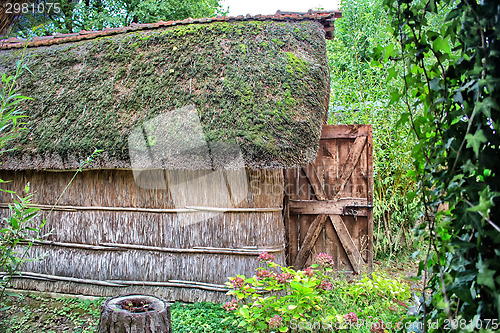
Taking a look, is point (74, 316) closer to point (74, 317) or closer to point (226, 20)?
point (74, 317)

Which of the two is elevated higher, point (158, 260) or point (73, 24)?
point (73, 24)

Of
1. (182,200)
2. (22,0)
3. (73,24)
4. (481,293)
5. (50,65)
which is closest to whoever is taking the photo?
(481,293)

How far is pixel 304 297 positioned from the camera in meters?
2.72

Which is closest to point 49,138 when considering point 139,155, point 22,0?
point 139,155

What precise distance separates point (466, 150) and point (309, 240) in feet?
13.5

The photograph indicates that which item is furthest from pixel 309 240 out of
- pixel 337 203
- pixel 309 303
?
pixel 309 303

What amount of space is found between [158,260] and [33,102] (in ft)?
9.99

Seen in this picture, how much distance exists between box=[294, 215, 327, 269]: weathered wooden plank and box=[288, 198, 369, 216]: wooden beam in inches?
4.6

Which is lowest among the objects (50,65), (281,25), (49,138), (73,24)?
(49,138)

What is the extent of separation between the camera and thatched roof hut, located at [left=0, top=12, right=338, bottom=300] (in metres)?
4.24

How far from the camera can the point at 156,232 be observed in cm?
474

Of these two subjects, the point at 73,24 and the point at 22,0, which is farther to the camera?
the point at 73,24

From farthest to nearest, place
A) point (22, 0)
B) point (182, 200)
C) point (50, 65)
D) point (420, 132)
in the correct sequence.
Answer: point (50, 65), point (182, 200), point (22, 0), point (420, 132)

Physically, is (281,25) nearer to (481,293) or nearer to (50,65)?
(50,65)
